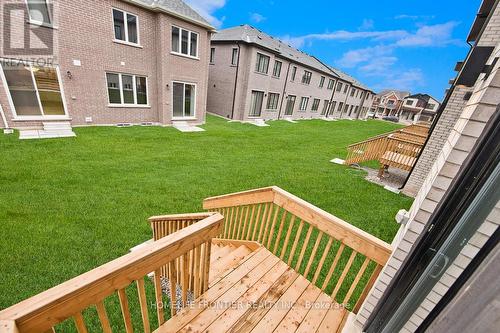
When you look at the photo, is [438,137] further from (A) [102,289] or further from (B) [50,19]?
(B) [50,19]

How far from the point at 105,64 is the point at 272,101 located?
13947 millimetres

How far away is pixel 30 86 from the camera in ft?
29.0

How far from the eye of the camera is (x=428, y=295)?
1555 mm

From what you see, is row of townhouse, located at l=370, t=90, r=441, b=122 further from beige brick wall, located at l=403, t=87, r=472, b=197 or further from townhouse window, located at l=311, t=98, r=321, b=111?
beige brick wall, located at l=403, t=87, r=472, b=197

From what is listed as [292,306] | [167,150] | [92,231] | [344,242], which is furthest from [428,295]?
[167,150]

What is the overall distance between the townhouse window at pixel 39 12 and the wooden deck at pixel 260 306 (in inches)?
480

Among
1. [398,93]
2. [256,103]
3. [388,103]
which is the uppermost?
[398,93]

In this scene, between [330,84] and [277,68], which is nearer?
[277,68]

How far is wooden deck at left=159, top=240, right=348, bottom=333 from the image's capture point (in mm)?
2096

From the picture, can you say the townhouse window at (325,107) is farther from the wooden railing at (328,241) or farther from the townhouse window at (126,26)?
the wooden railing at (328,241)

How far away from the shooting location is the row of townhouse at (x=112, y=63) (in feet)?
27.7

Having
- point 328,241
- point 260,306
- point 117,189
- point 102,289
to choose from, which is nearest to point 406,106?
point 328,241

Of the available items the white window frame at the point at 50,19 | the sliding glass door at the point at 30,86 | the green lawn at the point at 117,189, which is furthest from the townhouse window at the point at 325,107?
the sliding glass door at the point at 30,86

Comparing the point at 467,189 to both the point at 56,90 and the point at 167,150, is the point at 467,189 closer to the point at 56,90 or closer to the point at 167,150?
the point at 167,150
